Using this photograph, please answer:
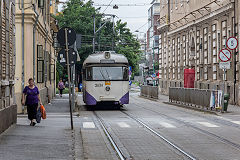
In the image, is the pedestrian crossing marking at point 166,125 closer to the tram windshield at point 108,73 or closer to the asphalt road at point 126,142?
the asphalt road at point 126,142

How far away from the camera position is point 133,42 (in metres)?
81.4

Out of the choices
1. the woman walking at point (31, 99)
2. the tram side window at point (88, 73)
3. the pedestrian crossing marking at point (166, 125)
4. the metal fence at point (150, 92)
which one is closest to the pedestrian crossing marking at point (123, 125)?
the pedestrian crossing marking at point (166, 125)

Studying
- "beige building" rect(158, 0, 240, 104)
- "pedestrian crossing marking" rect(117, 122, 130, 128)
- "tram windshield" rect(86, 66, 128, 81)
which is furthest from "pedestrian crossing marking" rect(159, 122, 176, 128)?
"tram windshield" rect(86, 66, 128, 81)

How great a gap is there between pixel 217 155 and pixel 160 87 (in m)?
48.7

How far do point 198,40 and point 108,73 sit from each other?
641 inches

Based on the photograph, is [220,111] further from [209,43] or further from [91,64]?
[209,43]

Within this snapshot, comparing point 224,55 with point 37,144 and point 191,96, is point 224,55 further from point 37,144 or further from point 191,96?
point 37,144

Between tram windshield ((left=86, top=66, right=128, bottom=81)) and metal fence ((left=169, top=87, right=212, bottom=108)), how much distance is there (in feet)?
12.6

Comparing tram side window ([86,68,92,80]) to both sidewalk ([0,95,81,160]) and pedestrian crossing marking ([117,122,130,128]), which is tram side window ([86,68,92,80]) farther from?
sidewalk ([0,95,81,160])

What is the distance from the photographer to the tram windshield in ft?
92.7

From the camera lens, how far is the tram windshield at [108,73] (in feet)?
92.7

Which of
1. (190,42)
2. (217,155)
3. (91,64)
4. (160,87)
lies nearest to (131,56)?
(160,87)

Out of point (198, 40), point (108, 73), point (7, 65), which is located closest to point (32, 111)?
point (7, 65)

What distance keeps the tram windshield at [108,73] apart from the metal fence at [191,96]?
385 centimetres
